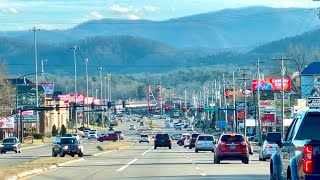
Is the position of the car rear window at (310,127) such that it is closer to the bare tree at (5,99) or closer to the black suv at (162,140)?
the black suv at (162,140)

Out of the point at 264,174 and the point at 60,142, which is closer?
the point at 264,174

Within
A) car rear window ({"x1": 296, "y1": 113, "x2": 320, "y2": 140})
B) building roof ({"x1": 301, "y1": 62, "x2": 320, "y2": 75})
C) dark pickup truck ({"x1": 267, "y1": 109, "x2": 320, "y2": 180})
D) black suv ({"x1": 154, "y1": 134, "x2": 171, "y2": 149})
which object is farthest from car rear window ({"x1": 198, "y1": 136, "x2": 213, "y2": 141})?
car rear window ({"x1": 296, "y1": 113, "x2": 320, "y2": 140})

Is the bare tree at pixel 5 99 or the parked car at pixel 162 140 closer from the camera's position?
the parked car at pixel 162 140

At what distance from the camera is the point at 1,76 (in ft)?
400

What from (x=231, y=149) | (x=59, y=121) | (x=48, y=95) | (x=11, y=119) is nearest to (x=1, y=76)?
(x=11, y=119)

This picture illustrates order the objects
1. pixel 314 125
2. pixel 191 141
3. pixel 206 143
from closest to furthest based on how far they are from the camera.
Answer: pixel 314 125, pixel 206 143, pixel 191 141

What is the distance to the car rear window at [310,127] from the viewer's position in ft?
65.5

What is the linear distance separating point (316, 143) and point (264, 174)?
19285 mm

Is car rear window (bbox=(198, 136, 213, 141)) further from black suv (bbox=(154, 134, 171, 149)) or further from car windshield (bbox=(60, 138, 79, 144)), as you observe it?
black suv (bbox=(154, 134, 171, 149))

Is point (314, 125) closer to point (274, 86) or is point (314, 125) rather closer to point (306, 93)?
point (306, 93)

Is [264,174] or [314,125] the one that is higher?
[314,125]

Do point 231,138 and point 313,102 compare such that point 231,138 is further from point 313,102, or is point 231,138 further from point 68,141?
point 313,102

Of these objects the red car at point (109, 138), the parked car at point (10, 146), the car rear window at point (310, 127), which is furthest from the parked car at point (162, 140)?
the car rear window at point (310, 127)

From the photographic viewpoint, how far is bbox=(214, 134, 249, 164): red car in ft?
161
